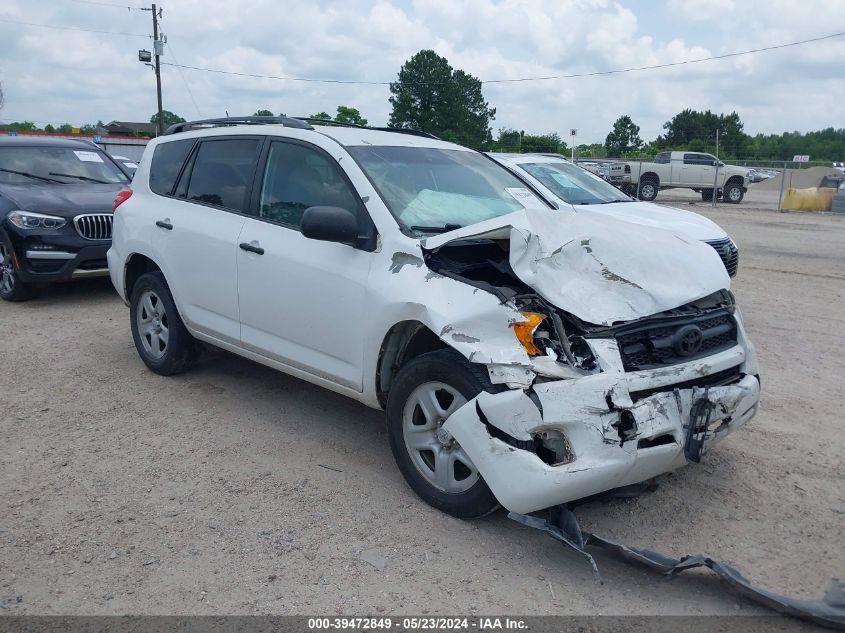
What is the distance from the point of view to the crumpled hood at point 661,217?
26.2 ft

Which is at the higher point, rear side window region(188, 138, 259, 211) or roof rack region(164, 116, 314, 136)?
roof rack region(164, 116, 314, 136)

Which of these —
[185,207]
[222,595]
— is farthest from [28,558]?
[185,207]

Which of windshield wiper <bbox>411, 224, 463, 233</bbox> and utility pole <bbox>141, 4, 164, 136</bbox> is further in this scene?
utility pole <bbox>141, 4, 164, 136</bbox>

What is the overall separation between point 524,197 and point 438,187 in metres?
0.72

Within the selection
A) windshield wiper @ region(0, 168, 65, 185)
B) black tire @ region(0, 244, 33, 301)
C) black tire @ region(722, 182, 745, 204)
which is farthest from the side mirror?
black tire @ region(722, 182, 745, 204)

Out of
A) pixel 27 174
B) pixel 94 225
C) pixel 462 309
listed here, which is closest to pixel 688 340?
pixel 462 309

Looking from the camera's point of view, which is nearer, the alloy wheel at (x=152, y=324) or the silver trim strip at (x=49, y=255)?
the alloy wheel at (x=152, y=324)

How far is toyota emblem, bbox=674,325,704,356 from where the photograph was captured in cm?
352

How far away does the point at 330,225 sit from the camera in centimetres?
399

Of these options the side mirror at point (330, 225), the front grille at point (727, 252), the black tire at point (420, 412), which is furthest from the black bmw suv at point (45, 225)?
the front grille at point (727, 252)

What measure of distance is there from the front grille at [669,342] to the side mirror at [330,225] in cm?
154

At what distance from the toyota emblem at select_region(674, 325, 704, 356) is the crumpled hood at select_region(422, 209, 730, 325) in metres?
0.13

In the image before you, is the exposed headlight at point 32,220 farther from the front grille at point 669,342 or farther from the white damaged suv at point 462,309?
the front grille at point 669,342

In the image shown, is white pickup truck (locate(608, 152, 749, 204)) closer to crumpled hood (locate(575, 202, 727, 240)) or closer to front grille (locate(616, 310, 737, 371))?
crumpled hood (locate(575, 202, 727, 240))
